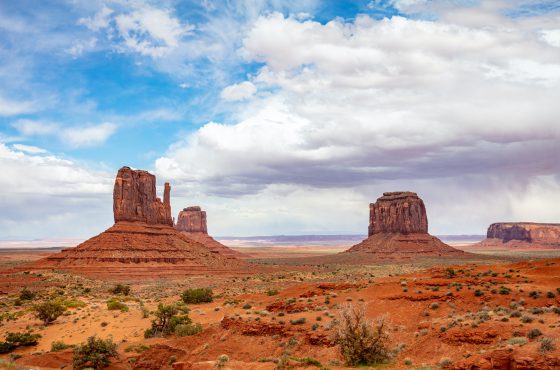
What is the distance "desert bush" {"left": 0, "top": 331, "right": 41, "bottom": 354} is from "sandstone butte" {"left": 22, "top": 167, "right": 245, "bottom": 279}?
51.3 metres

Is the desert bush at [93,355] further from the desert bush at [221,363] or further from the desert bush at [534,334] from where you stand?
the desert bush at [534,334]

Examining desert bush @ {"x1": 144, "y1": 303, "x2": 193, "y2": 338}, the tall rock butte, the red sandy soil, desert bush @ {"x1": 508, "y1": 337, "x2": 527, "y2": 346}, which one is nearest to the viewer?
desert bush @ {"x1": 508, "y1": 337, "x2": 527, "y2": 346}

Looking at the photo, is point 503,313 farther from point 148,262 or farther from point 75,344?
point 148,262

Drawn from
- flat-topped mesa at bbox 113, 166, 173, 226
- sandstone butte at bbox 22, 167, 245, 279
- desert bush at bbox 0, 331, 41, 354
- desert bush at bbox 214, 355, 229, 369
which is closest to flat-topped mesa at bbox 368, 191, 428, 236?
sandstone butte at bbox 22, 167, 245, 279

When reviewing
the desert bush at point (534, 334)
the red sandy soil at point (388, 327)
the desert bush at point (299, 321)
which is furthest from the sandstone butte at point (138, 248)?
the desert bush at point (534, 334)

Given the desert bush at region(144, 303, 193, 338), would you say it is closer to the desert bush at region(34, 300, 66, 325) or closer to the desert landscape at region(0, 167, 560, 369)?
the desert landscape at region(0, 167, 560, 369)

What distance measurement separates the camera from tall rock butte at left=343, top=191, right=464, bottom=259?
5763 inches

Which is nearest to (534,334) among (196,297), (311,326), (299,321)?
(311,326)

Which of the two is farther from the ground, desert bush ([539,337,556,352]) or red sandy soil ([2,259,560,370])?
desert bush ([539,337,556,352])

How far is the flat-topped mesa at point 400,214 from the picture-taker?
524ft

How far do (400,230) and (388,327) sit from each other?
14543 centimetres

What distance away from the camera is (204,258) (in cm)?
10562

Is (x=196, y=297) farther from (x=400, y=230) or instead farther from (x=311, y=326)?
(x=400, y=230)

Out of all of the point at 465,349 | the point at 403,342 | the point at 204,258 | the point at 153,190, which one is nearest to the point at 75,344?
the point at 403,342
